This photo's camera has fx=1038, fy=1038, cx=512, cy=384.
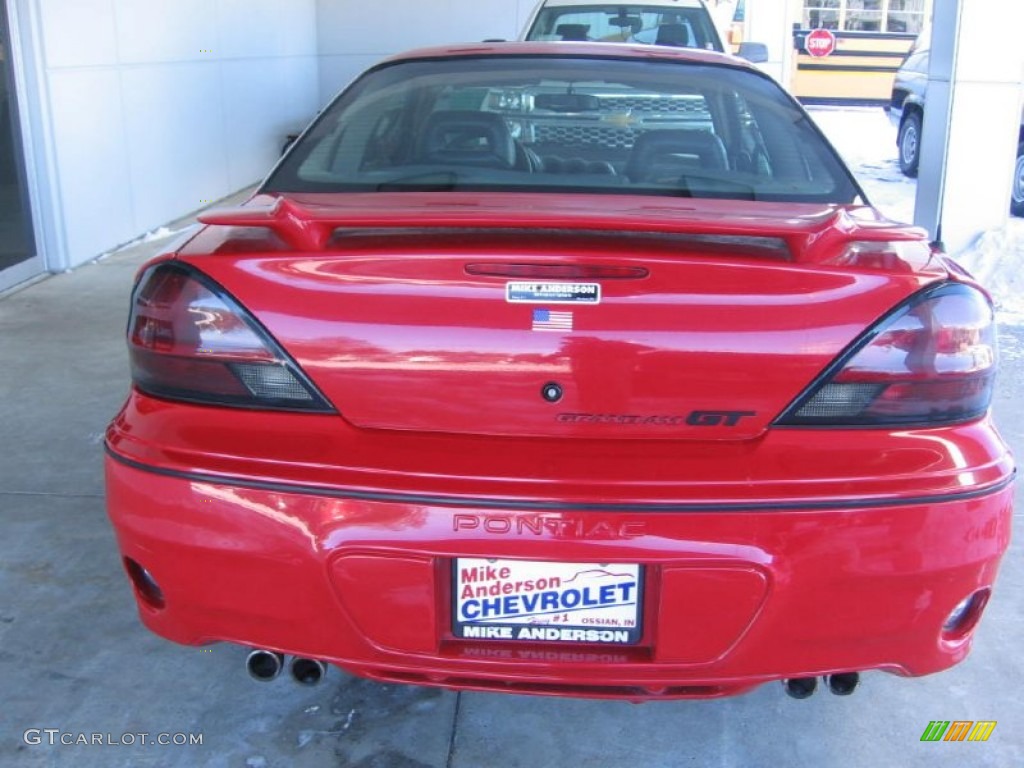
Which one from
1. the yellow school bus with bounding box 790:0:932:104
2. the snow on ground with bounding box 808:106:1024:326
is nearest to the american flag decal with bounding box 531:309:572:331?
the snow on ground with bounding box 808:106:1024:326

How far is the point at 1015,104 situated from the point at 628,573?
568 centimetres

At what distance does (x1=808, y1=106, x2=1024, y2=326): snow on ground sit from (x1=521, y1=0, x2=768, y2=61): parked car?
1080 mm

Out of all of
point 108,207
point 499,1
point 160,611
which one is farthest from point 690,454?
point 499,1

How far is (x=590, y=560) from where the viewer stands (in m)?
1.68

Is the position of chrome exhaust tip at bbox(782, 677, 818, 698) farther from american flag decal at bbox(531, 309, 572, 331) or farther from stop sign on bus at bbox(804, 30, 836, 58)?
stop sign on bus at bbox(804, 30, 836, 58)

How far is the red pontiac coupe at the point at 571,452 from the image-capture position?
5.56 feet

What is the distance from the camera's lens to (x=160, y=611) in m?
1.92

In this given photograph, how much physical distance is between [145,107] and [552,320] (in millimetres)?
6639

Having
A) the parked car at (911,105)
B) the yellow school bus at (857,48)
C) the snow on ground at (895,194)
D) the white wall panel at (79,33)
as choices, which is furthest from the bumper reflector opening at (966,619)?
the yellow school bus at (857,48)

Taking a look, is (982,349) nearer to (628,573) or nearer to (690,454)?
(690,454)

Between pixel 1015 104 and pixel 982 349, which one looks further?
pixel 1015 104

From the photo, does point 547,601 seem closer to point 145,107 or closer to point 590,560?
point 590,560

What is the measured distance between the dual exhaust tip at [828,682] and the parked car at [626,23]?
5.91 meters

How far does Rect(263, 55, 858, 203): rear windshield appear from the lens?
2.46m
